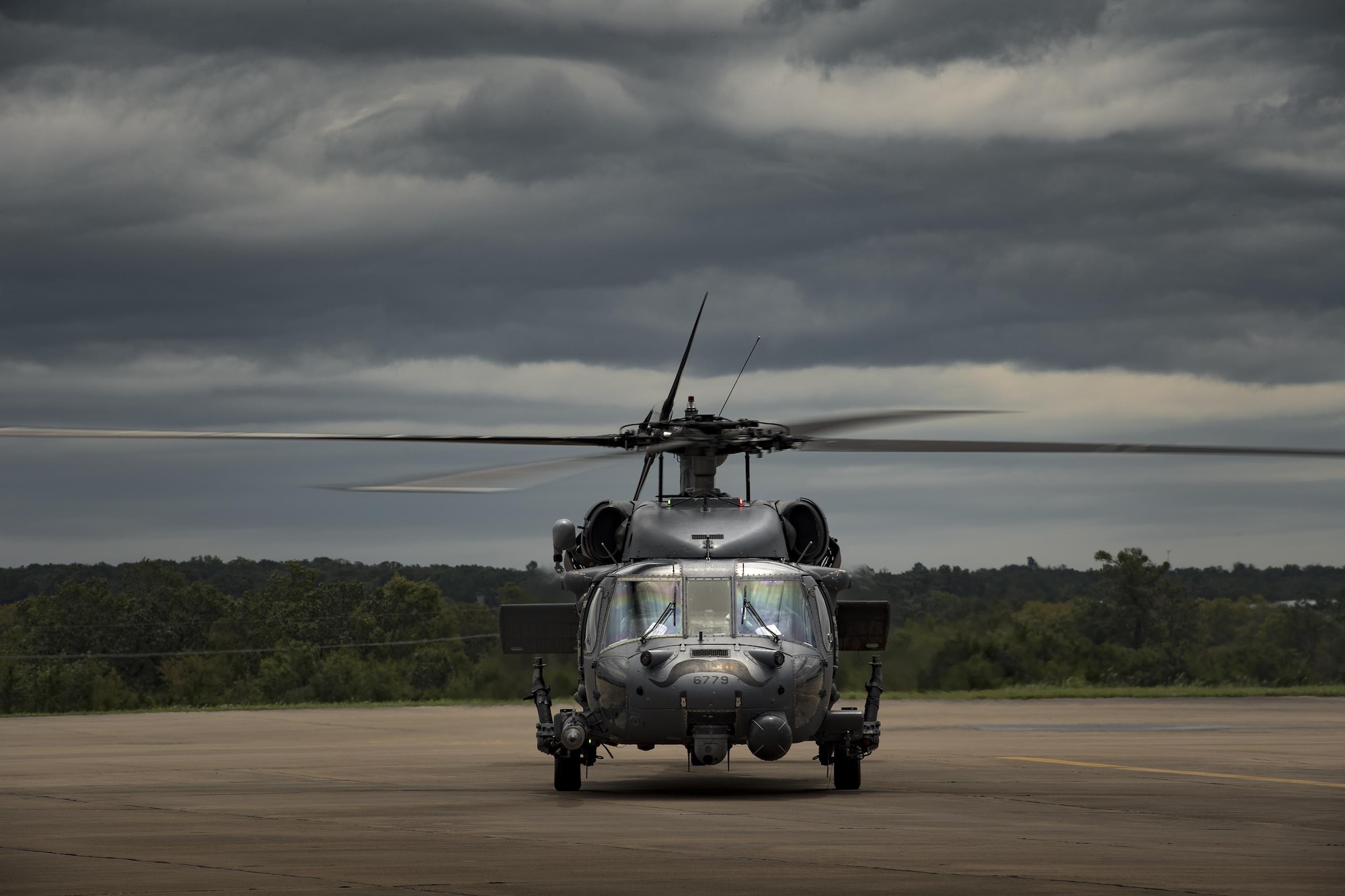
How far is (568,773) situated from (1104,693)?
32.5m

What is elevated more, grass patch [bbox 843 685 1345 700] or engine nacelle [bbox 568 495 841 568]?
engine nacelle [bbox 568 495 841 568]

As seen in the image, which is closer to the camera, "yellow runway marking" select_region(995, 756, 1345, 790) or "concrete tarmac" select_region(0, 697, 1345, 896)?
"concrete tarmac" select_region(0, 697, 1345, 896)

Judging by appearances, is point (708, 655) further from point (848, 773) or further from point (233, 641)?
point (233, 641)

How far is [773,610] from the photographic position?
20.1 meters

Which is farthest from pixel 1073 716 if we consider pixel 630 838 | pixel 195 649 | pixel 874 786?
pixel 195 649

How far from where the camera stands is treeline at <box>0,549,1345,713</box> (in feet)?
181

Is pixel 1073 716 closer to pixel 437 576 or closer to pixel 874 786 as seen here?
pixel 874 786

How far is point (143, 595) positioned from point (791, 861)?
3153 inches

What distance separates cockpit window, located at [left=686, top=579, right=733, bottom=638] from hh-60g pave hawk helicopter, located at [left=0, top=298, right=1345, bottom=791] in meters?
0.02

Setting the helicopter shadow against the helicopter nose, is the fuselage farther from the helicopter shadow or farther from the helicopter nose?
the helicopter shadow

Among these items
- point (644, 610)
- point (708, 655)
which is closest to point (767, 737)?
point (708, 655)

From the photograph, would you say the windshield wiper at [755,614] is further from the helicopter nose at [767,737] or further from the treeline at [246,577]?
the treeline at [246,577]

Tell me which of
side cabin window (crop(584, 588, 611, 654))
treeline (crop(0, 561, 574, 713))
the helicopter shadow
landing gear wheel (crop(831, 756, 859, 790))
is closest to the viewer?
the helicopter shadow

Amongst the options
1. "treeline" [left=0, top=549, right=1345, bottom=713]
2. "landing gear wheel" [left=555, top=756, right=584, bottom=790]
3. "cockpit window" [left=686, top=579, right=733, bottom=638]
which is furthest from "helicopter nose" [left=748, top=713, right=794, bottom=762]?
"treeline" [left=0, top=549, right=1345, bottom=713]
